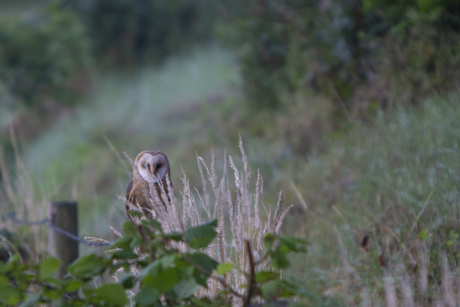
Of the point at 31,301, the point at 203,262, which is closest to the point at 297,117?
the point at 203,262

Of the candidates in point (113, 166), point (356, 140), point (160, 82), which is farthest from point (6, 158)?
point (160, 82)

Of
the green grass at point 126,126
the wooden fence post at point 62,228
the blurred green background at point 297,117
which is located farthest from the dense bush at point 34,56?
the wooden fence post at point 62,228

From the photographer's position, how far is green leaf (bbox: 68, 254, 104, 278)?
3.59 feet

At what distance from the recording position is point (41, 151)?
1043 centimetres

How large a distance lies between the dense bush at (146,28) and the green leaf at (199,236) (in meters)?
14.9

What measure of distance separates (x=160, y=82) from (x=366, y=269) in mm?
11356

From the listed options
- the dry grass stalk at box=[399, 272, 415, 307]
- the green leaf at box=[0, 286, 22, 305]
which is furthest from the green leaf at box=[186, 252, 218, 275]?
the dry grass stalk at box=[399, 272, 415, 307]

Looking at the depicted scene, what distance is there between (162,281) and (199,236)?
161mm

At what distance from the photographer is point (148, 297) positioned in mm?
1047

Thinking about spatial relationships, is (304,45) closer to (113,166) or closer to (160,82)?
(113,166)

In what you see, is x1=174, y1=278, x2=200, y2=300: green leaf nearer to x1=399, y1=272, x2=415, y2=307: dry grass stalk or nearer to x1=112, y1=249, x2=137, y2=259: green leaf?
x1=112, y1=249, x2=137, y2=259: green leaf

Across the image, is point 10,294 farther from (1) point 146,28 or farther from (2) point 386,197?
(1) point 146,28

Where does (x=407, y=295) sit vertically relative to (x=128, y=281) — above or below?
below

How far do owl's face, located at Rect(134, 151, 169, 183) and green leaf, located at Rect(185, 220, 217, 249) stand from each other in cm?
108
